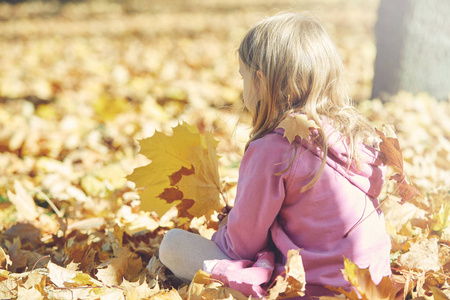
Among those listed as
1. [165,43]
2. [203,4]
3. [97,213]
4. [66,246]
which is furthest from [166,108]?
[203,4]

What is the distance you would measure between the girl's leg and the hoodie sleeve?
14cm

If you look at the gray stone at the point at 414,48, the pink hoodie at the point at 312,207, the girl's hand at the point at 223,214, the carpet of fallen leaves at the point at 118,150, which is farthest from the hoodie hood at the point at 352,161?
the gray stone at the point at 414,48

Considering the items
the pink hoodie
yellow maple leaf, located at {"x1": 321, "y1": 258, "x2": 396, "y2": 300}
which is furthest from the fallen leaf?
yellow maple leaf, located at {"x1": 321, "y1": 258, "x2": 396, "y2": 300}

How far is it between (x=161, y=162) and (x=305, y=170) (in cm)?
71

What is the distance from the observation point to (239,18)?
9984 millimetres

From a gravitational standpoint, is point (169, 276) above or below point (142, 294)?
below

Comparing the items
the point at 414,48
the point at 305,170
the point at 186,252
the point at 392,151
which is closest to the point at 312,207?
the point at 305,170

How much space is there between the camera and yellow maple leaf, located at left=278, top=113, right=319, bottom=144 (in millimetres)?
1452

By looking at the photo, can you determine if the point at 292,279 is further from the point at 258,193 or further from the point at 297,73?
the point at 297,73

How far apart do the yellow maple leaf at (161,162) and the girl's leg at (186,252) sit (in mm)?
253

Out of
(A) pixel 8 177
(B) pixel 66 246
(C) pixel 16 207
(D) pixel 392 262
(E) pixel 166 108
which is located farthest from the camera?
(E) pixel 166 108

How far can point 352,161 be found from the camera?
1.53m

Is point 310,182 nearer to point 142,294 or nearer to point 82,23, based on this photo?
point 142,294

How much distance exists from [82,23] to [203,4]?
3.56 metres
